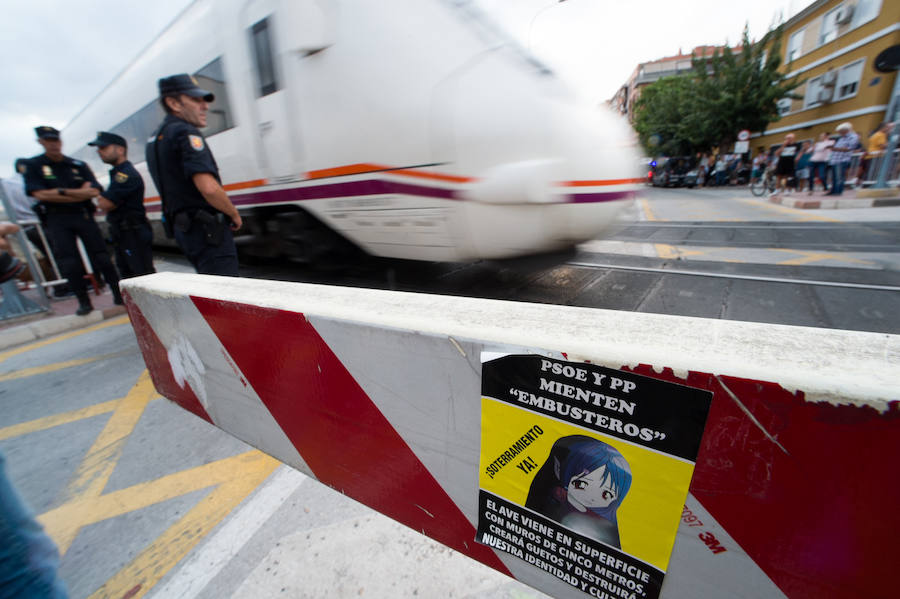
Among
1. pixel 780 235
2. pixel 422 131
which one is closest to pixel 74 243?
pixel 422 131

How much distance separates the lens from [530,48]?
2.81m

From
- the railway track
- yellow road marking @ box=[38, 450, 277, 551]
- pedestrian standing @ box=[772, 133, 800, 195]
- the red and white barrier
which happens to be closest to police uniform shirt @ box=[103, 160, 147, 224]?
yellow road marking @ box=[38, 450, 277, 551]

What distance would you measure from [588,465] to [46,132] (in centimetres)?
584

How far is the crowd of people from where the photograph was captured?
342 inches

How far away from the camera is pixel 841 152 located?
8.66m

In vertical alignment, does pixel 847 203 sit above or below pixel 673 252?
above

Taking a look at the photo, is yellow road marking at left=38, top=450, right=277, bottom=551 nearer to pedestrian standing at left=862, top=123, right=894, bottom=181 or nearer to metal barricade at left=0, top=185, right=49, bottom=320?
metal barricade at left=0, top=185, right=49, bottom=320

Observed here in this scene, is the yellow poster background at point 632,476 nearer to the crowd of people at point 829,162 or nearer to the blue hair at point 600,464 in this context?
the blue hair at point 600,464

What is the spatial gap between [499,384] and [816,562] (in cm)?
56

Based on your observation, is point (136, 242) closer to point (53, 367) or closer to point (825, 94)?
point (53, 367)

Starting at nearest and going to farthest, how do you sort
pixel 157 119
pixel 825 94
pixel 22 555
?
pixel 22 555, pixel 157 119, pixel 825 94

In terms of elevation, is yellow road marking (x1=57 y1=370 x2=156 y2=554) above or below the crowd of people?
below

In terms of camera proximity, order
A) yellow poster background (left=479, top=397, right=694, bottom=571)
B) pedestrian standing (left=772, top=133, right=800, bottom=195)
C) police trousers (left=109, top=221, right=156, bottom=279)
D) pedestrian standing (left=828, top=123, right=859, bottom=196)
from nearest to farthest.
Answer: yellow poster background (left=479, top=397, right=694, bottom=571) < police trousers (left=109, top=221, right=156, bottom=279) < pedestrian standing (left=828, top=123, right=859, bottom=196) < pedestrian standing (left=772, top=133, right=800, bottom=195)

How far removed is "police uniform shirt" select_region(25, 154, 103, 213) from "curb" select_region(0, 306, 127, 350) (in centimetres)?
120
